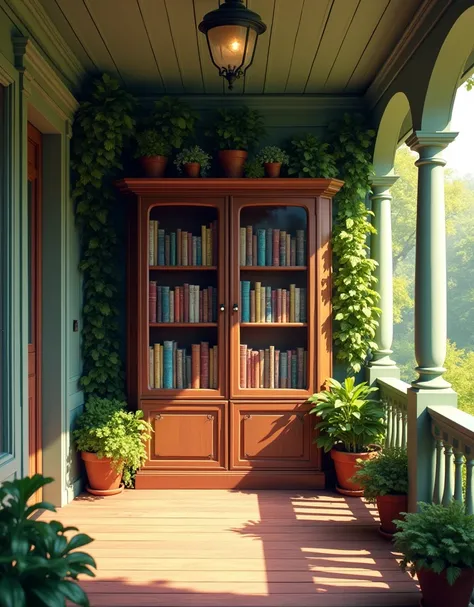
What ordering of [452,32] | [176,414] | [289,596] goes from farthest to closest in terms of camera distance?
[176,414] → [452,32] → [289,596]

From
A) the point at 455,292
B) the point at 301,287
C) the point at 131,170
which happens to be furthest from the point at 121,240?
the point at 455,292

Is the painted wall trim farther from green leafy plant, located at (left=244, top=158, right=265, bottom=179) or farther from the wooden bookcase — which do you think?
green leafy plant, located at (left=244, top=158, right=265, bottom=179)

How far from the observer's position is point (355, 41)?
4.86 meters

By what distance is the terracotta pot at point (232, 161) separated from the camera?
5.73 metres

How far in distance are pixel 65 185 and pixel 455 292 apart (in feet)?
54.7

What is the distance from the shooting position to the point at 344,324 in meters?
5.78

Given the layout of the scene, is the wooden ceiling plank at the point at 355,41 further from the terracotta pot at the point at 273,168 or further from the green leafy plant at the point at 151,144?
the green leafy plant at the point at 151,144

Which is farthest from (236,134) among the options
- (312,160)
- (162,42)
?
(162,42)

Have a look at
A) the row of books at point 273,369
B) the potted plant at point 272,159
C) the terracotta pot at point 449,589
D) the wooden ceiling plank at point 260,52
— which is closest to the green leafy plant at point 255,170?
the potted plant at point 272,159

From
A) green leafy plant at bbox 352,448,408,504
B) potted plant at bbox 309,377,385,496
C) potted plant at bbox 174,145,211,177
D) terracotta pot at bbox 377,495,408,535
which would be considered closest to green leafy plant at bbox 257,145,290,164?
potted plant at bbox 174,145,211,177

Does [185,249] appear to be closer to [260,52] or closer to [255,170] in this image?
[255,170]

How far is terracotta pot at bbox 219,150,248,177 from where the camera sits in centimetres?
573

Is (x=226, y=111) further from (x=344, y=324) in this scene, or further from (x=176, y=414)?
(x=176, y=414)

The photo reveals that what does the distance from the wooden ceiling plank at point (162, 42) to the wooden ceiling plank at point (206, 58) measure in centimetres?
19
